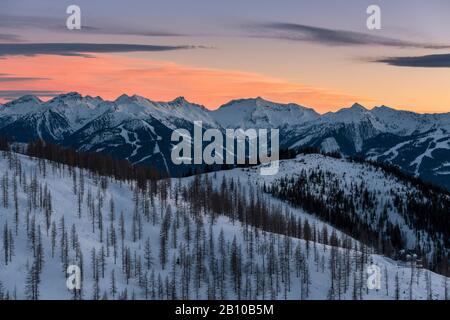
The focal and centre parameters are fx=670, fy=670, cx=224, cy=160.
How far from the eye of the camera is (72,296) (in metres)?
192
